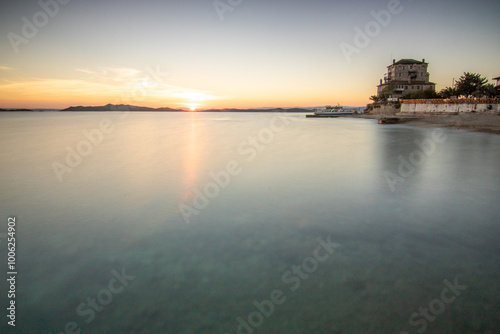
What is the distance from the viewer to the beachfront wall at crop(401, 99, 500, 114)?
152ft

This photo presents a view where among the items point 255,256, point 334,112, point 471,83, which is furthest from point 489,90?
point 255,256

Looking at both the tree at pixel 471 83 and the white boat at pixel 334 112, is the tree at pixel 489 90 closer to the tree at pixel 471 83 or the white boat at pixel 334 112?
the tree at pixel 471 83

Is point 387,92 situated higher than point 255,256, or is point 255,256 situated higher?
point 387,92

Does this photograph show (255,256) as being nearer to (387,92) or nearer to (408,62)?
(387,92)

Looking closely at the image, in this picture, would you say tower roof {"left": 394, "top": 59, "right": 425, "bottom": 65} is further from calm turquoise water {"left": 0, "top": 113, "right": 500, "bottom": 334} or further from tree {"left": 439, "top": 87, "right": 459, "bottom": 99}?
calm turquoise water {"left": 0, "top": 113, "right": 500, "bottom": 334}

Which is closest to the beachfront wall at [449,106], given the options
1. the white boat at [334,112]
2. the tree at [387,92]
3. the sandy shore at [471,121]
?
the sandy shore at [471,121]

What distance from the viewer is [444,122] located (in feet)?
161

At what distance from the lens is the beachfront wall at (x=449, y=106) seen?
152 feet

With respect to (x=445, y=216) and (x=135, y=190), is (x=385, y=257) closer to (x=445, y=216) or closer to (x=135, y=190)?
(x=445, y=216)

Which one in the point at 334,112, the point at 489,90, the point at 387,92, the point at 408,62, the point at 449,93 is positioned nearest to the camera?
the point at 489,90

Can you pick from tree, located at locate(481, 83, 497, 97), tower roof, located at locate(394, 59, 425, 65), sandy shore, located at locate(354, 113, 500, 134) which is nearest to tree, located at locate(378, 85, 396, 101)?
tower roof, located at locate(394, 59, 425, 65)

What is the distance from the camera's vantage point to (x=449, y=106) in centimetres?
5350

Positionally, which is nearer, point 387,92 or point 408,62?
point 387,92

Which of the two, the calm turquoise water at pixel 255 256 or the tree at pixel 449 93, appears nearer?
the calm turquoise water at pixel 255 256
